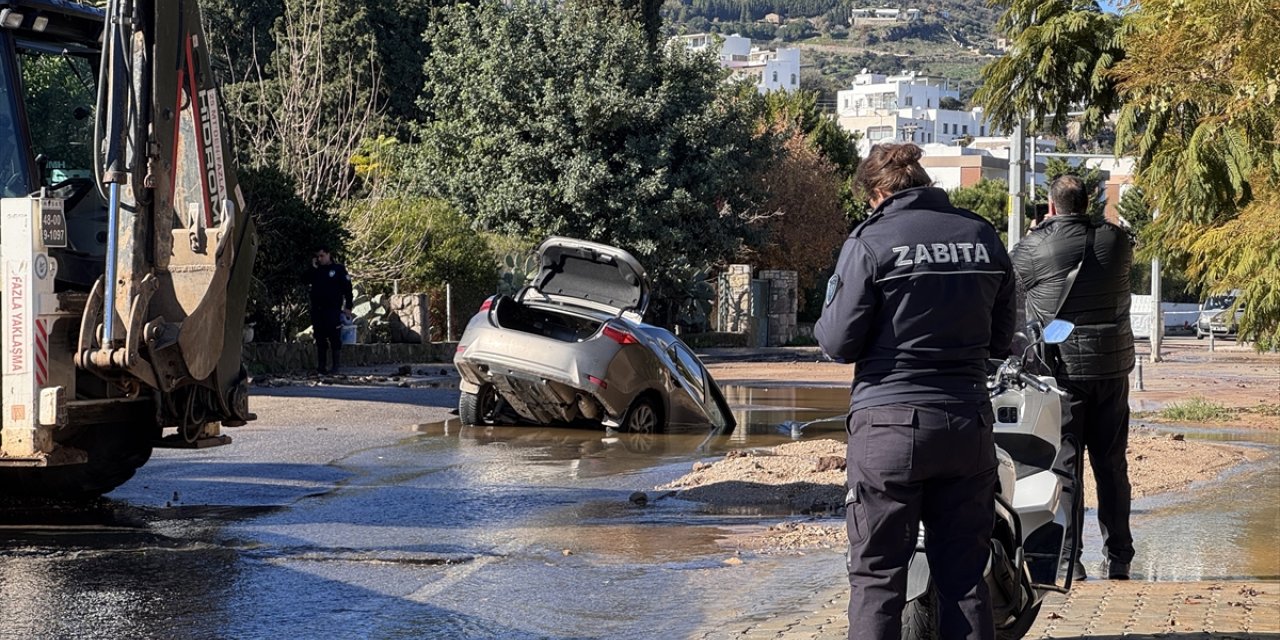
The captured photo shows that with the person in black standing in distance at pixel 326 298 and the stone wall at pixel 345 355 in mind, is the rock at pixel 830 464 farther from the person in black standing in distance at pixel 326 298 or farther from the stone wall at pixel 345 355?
the person in black standing in distance at pixel 326 298

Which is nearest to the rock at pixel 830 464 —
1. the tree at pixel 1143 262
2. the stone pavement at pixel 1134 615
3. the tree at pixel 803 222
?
the tree at pixel 1143 262

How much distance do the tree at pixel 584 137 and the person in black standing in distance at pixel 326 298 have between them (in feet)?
40.4

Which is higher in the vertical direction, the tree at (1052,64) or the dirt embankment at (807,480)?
the tree at (1052,64)

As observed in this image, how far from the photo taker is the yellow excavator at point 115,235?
8.28m

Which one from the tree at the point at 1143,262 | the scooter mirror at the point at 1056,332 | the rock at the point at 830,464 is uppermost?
the tree at the point at 1143,262

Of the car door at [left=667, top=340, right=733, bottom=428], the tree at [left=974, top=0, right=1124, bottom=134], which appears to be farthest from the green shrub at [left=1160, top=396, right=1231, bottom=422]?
the car door at [left=667, top=340, right=733, bottom=428]

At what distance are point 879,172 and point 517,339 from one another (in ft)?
31.7

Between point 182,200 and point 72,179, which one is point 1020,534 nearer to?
point 182,200

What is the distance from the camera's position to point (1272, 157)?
12031 mm

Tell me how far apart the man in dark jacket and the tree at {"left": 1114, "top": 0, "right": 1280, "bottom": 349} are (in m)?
3.18

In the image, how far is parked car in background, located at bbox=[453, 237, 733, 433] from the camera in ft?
47.8

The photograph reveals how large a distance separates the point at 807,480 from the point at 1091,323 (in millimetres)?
3909

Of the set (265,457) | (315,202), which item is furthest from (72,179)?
(315,202)

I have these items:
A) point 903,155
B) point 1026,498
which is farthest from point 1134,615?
point 903,155
